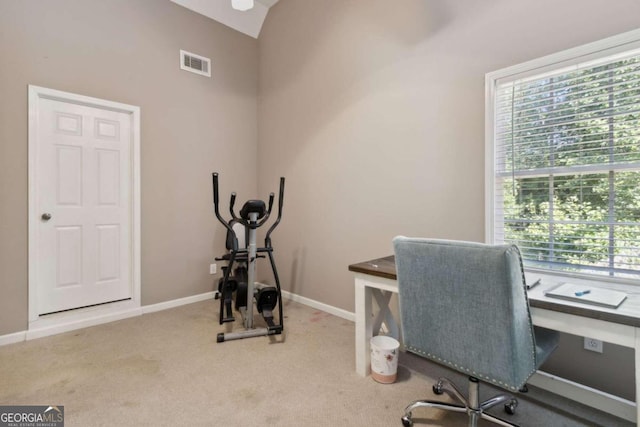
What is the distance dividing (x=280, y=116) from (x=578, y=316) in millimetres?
3332

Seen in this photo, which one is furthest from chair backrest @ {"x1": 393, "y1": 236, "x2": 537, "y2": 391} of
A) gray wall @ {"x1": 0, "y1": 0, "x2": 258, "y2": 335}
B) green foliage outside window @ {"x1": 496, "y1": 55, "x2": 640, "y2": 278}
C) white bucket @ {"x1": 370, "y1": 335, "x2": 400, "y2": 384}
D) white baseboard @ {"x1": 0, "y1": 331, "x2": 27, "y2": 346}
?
white baseboard @ {"x1": 0, "y1": 331, "x2": 27, "y2": 346}

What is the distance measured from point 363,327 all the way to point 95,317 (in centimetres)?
253

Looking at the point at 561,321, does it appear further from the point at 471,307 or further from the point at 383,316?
the point at 383,316

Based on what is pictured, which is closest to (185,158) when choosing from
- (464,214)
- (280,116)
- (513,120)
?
(280,116)

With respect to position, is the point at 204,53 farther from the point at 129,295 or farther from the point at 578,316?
the point at 578,316

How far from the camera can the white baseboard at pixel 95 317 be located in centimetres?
257

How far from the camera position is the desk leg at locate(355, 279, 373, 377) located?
2.02 m

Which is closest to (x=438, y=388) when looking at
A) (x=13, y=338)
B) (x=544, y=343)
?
(x=544, y=343)

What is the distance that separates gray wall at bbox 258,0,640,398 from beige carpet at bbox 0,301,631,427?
80cm

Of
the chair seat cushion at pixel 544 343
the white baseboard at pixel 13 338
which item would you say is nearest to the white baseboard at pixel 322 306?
the chair seat cushion at pixel 544 343

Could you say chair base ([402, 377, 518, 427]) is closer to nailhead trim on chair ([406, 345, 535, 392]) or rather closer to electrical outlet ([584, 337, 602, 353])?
nailhead trim on chair ([406, 345, 535, 392])

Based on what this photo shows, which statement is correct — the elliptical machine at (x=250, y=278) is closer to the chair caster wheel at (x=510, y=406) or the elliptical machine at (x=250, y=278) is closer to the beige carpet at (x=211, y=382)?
the beige carpet at (x=211, y=382)

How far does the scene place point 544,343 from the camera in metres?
1.39

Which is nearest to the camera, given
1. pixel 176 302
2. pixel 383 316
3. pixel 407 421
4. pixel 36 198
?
pixel 407 421
